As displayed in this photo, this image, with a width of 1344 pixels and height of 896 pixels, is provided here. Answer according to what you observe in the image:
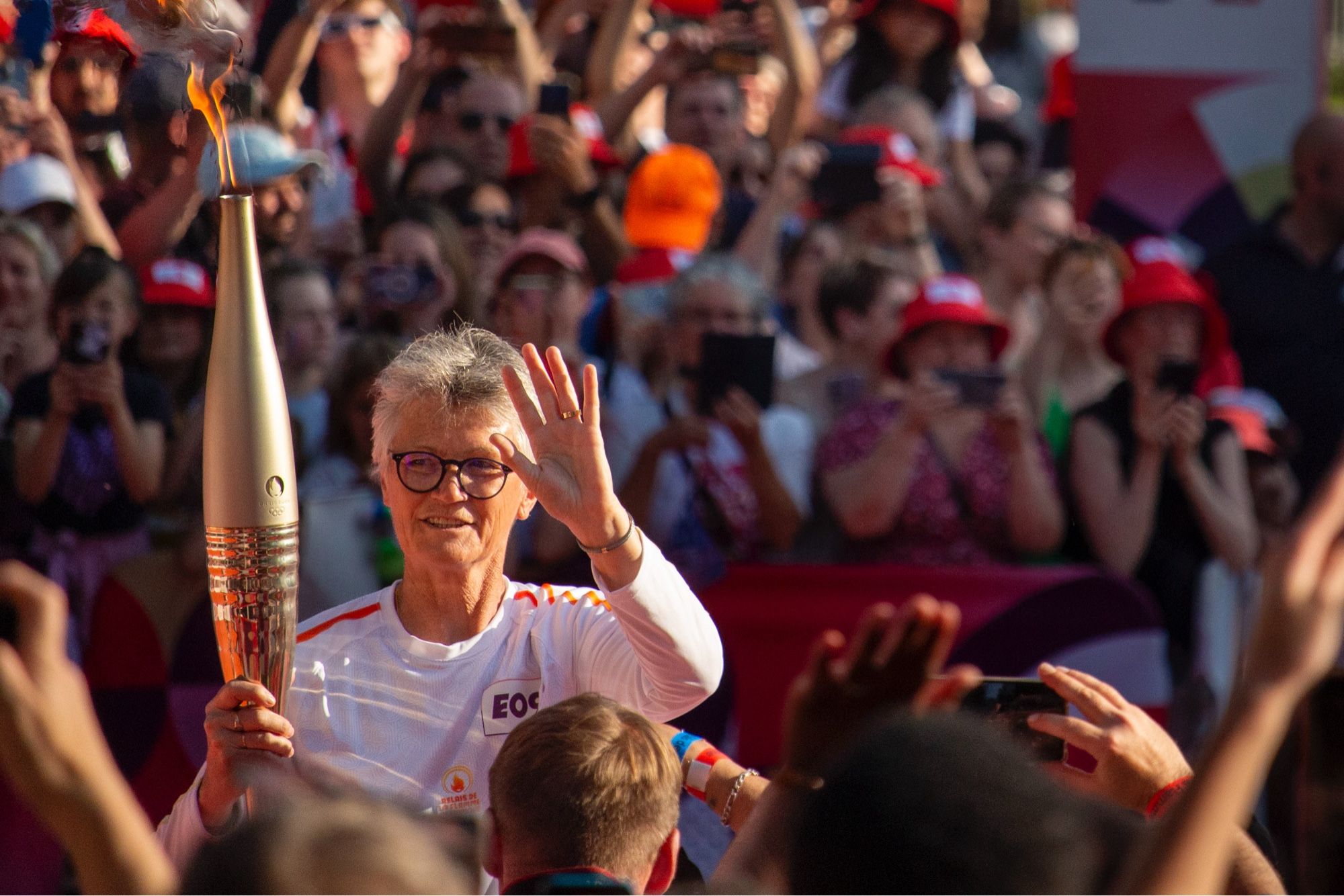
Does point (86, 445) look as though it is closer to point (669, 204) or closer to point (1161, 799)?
point (669, 204)

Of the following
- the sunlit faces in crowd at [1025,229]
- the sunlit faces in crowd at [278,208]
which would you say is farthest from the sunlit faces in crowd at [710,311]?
the sunlit faces in crowd at [1025,229]

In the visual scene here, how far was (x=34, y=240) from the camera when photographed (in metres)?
4.99

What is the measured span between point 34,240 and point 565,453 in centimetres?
296

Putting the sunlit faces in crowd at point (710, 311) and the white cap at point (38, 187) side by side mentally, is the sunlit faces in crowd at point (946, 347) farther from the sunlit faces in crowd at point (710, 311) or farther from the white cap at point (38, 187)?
Answer: the white cap at point (38, 187)

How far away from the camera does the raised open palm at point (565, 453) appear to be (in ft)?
8.41

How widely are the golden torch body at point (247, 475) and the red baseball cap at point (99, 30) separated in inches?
17.3

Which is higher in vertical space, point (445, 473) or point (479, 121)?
point (479, 121)

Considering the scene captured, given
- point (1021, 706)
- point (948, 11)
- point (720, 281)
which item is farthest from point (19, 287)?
point (948, 11)

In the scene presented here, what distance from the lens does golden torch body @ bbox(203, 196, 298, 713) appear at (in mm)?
2326

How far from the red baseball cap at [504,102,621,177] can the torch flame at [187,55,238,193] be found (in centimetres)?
349

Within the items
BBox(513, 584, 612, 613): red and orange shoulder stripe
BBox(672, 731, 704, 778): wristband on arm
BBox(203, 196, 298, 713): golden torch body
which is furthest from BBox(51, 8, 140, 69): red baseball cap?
BBox(672, 731, 704, 778): wristband on arm

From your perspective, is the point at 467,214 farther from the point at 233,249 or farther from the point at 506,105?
the point at 233,249

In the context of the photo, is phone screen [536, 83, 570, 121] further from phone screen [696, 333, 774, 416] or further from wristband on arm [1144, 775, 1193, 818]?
wristband on arm [1144, 775, 1193, 818]

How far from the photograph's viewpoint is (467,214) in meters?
5.77
